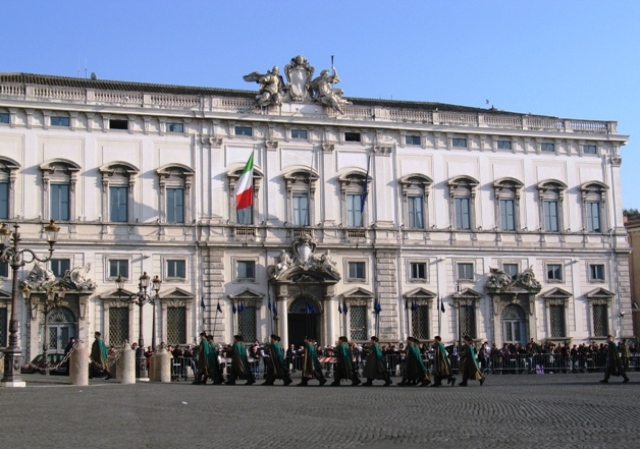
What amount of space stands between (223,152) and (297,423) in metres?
34.6

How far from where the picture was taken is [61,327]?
48188 mm

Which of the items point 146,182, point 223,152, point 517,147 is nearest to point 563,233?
point 517,147

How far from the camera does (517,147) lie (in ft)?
188

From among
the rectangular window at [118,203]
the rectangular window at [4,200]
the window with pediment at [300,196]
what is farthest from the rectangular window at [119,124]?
the window with pediment at [300,196]

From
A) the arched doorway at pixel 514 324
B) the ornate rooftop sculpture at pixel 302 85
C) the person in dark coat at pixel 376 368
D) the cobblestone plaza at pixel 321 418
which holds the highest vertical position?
the ornate rooftop sculpture at pixel 302 85

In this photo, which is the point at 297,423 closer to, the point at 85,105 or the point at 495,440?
the point at 495,440

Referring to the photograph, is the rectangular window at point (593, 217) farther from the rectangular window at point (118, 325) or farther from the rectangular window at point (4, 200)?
the rectangular window at point (4, 200)

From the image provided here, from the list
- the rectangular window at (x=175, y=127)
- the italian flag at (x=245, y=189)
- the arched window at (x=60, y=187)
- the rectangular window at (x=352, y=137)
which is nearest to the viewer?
the arched window at (x=60, y=187)

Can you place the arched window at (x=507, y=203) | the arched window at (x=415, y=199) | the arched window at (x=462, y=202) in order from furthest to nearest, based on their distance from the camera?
the arched window at (x=507, y=203) → the arched window at (x=462, y=202) → the arched window at (x=415, y=199)

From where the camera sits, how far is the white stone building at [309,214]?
49000mm

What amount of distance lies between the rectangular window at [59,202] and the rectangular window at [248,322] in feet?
31.4

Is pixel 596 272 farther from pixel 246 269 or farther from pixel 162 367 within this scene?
pixel 162 367

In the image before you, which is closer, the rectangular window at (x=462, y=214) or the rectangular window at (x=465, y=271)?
the rectangular window at (x=465, y=271)

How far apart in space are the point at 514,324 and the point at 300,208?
43.2 ft
